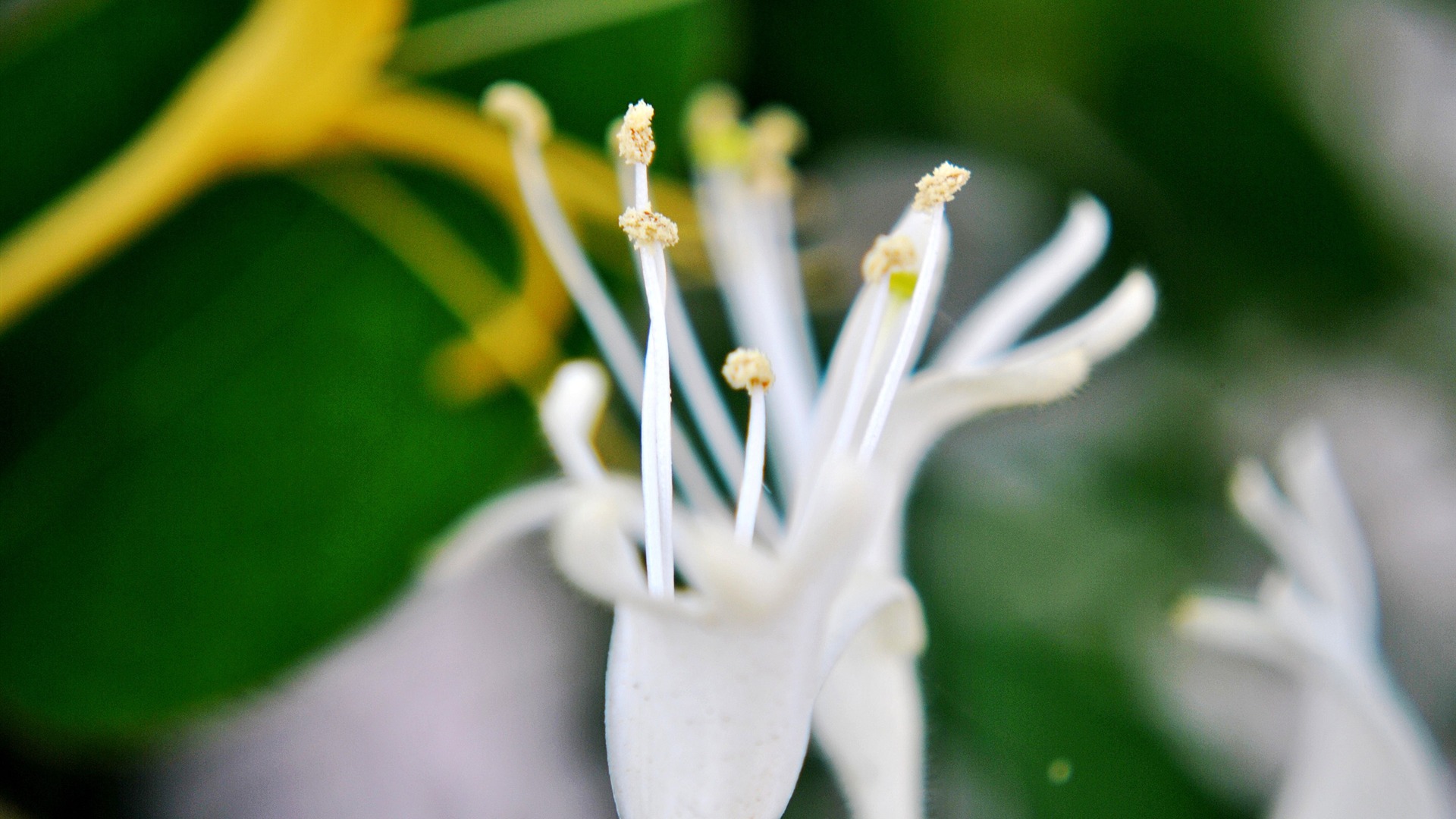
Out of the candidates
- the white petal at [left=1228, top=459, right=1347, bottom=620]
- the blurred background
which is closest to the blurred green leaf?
the blurred background

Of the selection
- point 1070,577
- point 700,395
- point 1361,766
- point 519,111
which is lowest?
point 1070,577

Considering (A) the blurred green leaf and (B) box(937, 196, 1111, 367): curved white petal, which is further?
(A) the blurred green leaf

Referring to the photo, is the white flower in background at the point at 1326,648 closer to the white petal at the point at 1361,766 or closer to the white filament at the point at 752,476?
the white petal at the point at 1361,766

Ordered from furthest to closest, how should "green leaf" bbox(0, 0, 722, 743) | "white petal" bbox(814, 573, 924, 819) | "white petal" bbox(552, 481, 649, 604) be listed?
"green leaf" bbox(0, 0, 722, 743) < "white petal" bbox(814, 573, 924, 819) < "white petal" bbox(552, 481, 649, 604)

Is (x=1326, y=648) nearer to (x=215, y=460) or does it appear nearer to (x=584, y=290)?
(x=584, y=290)

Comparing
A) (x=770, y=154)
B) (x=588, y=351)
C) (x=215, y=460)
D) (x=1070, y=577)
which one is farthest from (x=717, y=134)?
(x=1070, y=577)

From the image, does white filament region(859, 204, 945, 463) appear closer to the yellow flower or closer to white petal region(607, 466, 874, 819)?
white petal region(607, 466, 874, 819)

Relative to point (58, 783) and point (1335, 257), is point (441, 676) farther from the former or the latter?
point (1335, 257)
